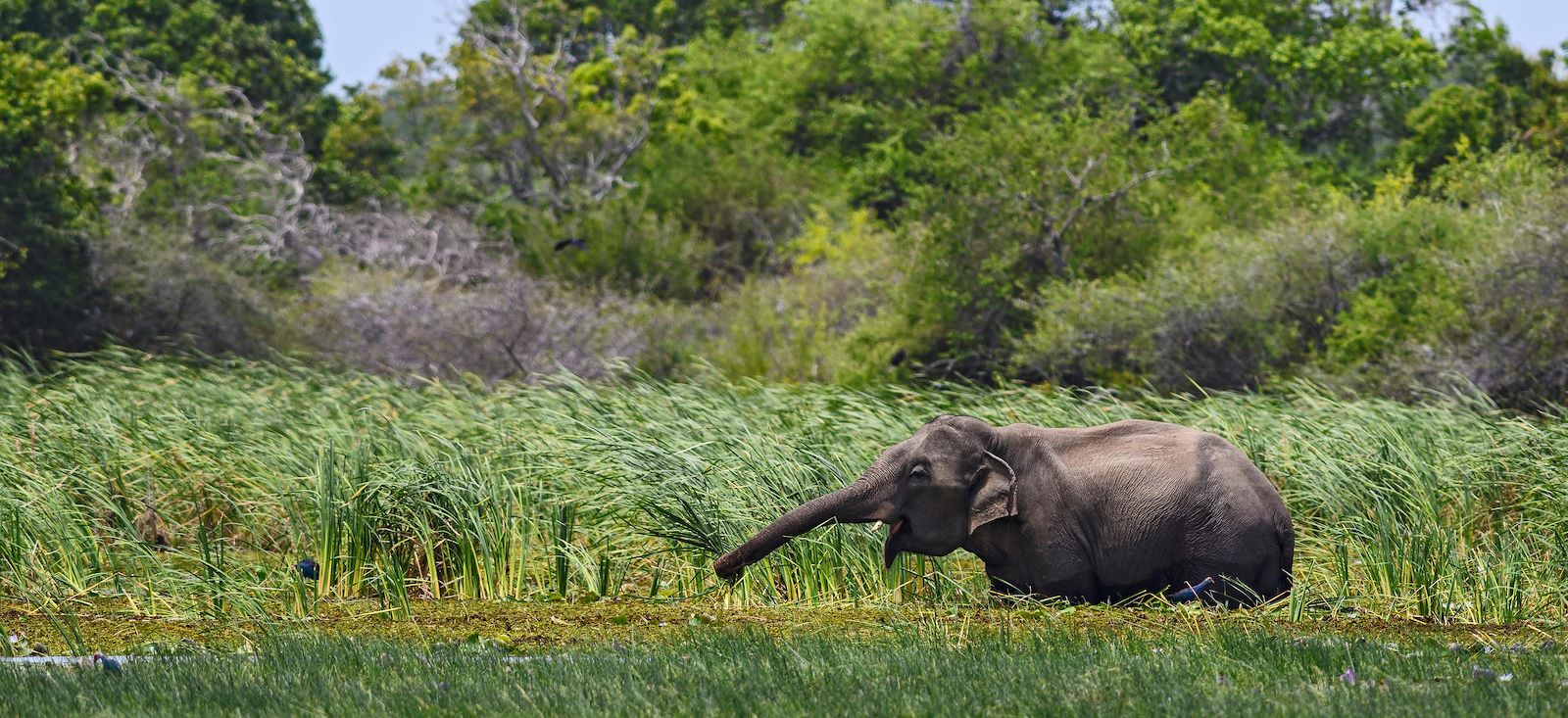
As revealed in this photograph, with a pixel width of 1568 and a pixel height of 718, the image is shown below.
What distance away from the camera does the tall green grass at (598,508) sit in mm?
8812

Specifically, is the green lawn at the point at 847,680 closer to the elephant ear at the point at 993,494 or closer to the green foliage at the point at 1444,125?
the elephant ear at the point at 993,494

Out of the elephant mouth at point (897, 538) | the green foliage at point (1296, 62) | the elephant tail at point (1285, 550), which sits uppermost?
the green foliage at point (1296, 62)

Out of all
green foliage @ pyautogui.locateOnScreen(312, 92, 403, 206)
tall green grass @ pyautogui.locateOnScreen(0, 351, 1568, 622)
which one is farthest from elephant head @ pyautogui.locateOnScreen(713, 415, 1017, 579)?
green foliage @ pyautogui.locateOnScreen(312, 92, 403, 206)

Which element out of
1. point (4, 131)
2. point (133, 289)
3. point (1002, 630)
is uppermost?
point (4, 131)

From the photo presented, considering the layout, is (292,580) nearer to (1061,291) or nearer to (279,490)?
(279,490)

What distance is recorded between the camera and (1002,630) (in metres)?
7.10

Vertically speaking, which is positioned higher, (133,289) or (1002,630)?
(133,289)

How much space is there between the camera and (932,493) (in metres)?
8.42

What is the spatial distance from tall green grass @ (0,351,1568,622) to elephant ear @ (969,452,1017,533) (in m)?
0.48

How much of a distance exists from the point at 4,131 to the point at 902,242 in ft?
39.2

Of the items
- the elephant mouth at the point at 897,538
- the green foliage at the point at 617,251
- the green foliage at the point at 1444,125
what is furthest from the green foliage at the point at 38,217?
the green foliage at the point at 1444,125

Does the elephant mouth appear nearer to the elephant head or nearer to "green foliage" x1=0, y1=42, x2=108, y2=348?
the elephant head

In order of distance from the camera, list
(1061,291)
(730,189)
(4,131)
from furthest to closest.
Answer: (730,189) < (4,131) < (1061,291)

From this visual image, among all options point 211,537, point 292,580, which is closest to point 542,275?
point 211,537
